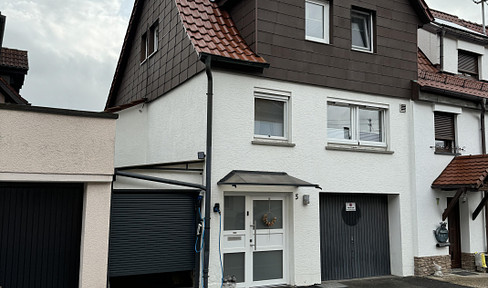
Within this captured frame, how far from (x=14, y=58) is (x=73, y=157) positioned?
10.3 metres

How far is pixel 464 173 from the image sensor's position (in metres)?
11.8

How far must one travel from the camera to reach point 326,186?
10695 mm

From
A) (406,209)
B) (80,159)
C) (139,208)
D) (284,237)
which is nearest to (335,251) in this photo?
(284,237)

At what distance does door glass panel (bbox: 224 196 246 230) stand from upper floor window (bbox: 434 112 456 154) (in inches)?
237

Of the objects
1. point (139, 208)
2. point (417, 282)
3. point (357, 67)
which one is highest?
point (357, 67)

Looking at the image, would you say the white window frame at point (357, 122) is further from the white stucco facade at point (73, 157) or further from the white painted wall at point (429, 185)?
the white stucco facade at point (73, 157)

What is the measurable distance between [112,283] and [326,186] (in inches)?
209

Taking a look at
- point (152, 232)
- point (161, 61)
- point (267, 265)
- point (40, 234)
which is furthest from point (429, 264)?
point (40, 234)

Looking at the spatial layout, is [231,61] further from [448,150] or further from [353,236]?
[448,150]

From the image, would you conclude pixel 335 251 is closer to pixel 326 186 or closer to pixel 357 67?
pixel 326 186

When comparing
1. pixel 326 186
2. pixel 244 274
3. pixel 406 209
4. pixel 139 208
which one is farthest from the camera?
pixel 406 209

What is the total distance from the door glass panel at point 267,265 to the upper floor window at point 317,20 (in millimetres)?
5191

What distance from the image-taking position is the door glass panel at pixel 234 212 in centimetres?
967

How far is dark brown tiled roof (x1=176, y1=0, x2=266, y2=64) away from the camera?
9.72m
